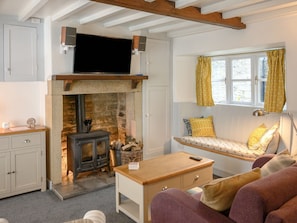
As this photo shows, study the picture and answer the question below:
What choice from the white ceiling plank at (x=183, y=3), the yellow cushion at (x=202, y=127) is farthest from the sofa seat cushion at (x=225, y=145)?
the white ceiling plank at (x=183, y=3)

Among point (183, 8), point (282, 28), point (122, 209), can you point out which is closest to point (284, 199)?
point (122, 209)

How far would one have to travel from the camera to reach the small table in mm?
2818

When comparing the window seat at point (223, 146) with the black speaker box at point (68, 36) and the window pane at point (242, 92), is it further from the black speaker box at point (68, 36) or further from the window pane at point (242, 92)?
the black speaker box at point (68, 36)

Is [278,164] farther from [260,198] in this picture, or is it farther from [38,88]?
[38,88]

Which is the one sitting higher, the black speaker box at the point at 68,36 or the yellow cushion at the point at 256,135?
the black speaker box at the point at 68,36

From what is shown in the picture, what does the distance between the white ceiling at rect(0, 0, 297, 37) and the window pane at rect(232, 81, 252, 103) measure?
1.12m

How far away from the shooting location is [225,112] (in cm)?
489

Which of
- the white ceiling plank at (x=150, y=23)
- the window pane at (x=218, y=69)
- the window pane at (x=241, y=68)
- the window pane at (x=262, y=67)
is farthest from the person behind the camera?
the window pane at (x=218, y=69)

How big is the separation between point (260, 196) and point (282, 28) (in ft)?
8.77

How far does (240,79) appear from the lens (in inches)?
190

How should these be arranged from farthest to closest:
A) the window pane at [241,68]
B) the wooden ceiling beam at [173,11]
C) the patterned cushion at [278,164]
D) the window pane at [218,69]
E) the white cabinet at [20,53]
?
the window pane at [218,69] → the window pane at [241,68] → the white cabinet at [20,53] → the wooden ceiling beam at [173,11] → the patterned cushion at [278,164]

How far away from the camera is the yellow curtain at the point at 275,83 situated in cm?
399

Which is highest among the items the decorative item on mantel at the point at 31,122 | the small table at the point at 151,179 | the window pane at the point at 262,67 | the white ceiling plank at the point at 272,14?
the white ceiling plank at the point at 272,14

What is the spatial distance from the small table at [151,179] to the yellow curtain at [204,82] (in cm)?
187
